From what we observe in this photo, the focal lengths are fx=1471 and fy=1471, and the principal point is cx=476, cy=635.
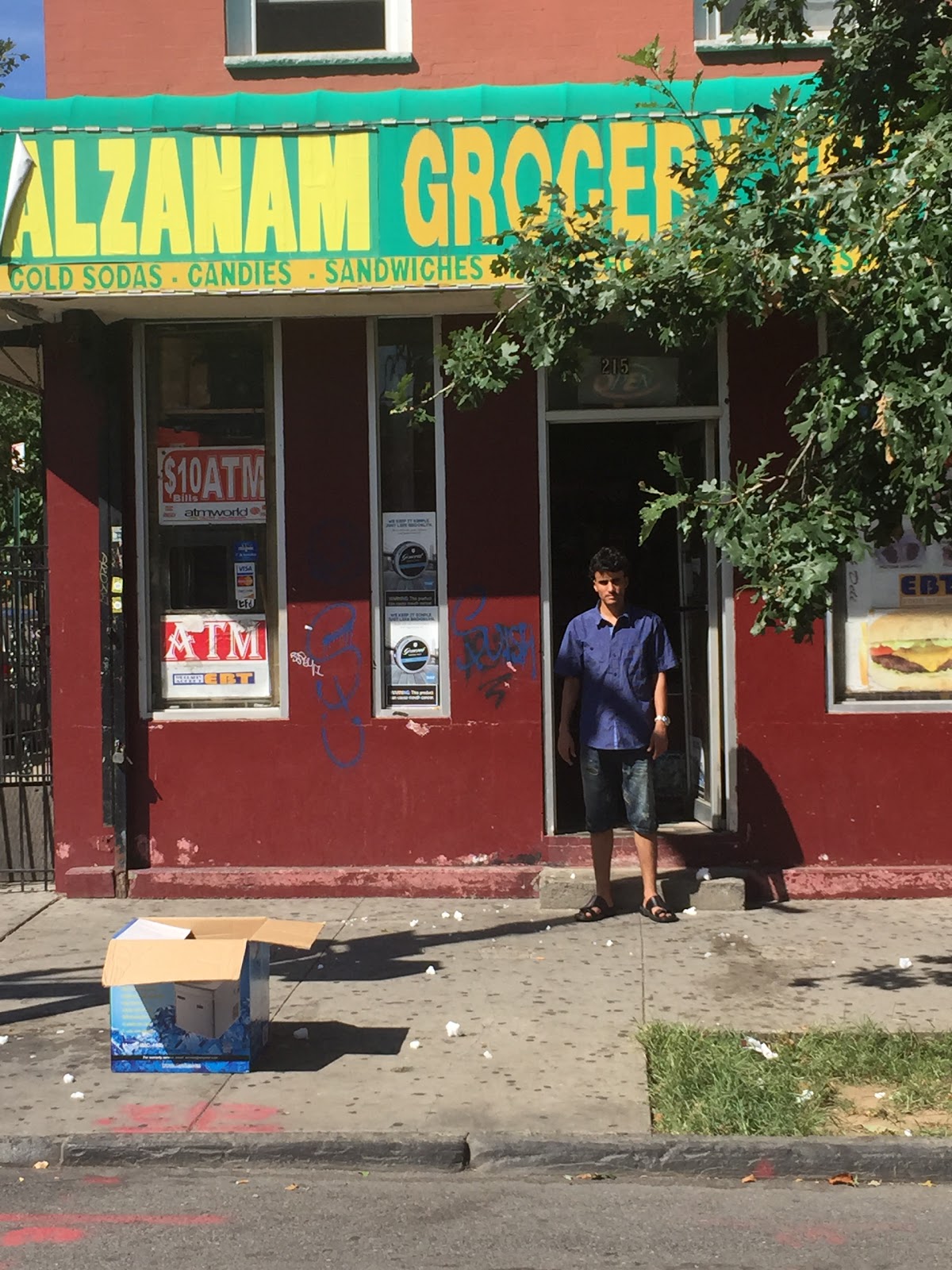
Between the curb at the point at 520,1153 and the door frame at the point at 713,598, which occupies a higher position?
the door frame at the point at 713,598

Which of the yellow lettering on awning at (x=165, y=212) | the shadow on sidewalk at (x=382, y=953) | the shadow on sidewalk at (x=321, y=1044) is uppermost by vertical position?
the yellow lettering on awning at (x=165, y=212)

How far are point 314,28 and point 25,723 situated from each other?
486cm

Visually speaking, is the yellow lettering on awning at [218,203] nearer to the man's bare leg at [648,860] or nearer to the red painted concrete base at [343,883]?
the red painted concrete base at [343,883]

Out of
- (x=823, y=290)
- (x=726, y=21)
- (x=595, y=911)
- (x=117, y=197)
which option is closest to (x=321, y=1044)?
(x=595, y=911)

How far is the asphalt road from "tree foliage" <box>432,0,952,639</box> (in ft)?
6.83

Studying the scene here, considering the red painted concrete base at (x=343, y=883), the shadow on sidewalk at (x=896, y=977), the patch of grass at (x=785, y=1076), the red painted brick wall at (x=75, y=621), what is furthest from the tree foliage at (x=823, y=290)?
the red painted brick wall at (x=75, y=621)

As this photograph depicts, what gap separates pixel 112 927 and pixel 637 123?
5400 mm

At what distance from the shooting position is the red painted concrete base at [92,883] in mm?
9016

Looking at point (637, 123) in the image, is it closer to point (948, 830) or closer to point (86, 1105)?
point (948, 830)

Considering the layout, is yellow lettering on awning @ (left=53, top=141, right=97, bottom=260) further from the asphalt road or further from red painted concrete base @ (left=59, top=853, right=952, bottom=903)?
the asphalt road

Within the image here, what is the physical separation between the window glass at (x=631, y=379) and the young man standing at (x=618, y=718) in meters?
1.28

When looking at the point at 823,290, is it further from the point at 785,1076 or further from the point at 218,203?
the point at 218,203

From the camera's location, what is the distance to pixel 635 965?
7.43 metres

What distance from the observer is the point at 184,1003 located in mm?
5941
